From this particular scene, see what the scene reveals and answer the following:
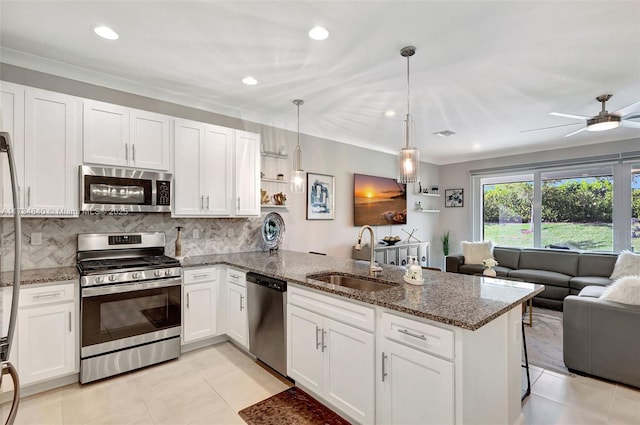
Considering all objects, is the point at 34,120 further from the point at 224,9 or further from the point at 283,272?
the point at 283,272

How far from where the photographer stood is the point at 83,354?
2.59 m

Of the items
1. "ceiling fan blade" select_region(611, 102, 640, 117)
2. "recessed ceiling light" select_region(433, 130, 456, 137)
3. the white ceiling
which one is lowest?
"ceiling fan blade" select_region(611, 102, 640, 117)

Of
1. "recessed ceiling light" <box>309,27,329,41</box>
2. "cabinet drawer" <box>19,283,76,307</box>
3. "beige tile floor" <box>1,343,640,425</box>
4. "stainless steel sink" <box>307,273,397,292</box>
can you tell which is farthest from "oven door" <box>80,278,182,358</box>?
"recessed ceiling light" <box>309,27,329,41</box>

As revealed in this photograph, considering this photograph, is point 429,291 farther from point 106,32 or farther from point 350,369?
point 106,32

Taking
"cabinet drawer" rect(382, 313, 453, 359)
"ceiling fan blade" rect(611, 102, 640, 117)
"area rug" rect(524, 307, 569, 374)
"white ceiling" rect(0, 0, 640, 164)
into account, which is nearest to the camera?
"cabinet drawer" rect(382, 313, 453, 359)

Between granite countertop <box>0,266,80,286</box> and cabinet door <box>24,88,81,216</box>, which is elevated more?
cabinet door <box>24,88,81,216</box>

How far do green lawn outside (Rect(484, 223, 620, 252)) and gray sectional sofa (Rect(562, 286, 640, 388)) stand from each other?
11.1ft

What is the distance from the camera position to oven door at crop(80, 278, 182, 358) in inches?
102

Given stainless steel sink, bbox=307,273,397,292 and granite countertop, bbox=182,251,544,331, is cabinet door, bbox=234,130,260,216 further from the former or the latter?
stainless steel sink, bbox=307,273,397,292

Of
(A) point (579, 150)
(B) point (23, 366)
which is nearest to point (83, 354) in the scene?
(B) point (23, 366)

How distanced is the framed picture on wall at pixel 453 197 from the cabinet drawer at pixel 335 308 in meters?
5.66

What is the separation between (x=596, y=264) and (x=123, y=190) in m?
6.45

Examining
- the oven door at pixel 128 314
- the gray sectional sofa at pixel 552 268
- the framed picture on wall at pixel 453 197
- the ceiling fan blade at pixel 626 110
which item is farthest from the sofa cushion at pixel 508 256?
the oven door at pixel 128 314

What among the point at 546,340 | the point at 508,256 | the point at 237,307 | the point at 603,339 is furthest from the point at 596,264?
the point at 237,307
